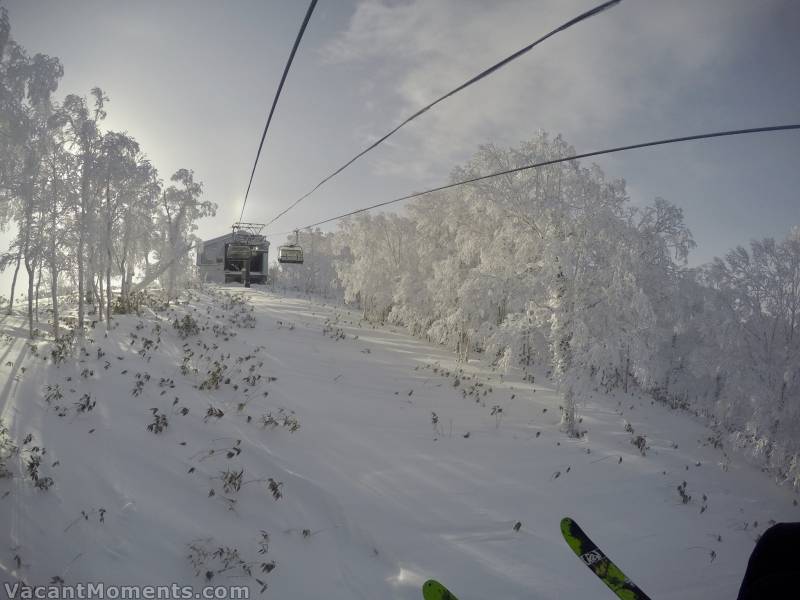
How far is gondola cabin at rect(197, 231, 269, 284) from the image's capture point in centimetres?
1728

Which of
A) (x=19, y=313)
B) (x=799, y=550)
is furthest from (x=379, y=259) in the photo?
(x=799, y=550)

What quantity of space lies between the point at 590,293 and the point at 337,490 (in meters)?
8.45

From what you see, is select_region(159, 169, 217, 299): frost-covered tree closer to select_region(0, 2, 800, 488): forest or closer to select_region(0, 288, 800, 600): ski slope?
select_region(0, 2, 800, 488): forest

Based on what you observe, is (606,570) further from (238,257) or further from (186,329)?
(238,257)

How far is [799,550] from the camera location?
1.61 meters

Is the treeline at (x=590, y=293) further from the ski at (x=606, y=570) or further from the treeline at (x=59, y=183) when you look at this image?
the treeline at (x=59, y=183)

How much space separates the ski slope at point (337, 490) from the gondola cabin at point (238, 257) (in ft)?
21.8

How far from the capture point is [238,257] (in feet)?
56.7

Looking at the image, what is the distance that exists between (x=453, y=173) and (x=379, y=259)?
1236 centimetres

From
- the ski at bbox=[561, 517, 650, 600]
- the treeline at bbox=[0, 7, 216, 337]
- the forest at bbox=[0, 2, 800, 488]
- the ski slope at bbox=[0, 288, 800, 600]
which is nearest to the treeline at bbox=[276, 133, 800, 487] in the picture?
the forest at bbox=[0, 2, 800, 488]

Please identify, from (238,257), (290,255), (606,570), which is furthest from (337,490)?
(238,257)

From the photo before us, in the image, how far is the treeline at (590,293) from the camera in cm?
965

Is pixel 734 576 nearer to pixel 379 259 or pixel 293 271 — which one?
pixel 379 259

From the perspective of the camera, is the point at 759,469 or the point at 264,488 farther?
the point at 759,469
